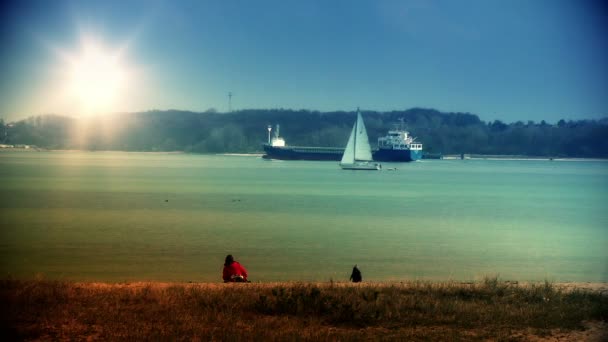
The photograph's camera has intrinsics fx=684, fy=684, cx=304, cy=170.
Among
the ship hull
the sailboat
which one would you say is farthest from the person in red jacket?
the ship hull

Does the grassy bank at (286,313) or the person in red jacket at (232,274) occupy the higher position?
the grassy bank at (286,313)

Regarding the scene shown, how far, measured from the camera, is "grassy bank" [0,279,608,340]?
8.23 meters

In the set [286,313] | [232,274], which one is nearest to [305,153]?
[232,274]

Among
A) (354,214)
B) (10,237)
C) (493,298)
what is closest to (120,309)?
(493,298)

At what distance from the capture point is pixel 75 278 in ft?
54.3

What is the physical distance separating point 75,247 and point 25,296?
14040mm

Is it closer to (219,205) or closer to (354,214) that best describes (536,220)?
(354,214)

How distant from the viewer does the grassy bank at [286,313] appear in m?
8.23

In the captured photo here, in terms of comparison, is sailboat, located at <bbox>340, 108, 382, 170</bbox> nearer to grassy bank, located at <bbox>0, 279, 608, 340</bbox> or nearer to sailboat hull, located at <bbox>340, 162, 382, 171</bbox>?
sailboat hull, located at <bbox>340, 162, 382, 171</bbox>

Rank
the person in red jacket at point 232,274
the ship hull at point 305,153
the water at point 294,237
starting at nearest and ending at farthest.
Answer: the person in red jacket at point 232,274 → the water at point 294,237 → the ship hull at point 305,153

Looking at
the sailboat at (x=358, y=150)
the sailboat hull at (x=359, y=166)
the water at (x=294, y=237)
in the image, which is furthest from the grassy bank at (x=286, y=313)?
the sailboat hull at (x=359, y=166)

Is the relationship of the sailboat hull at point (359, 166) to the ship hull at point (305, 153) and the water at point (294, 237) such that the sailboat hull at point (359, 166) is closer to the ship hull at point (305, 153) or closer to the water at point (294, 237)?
the ship hull at point (305, 153)

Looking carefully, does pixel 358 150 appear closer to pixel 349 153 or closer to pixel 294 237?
pixel 349 153

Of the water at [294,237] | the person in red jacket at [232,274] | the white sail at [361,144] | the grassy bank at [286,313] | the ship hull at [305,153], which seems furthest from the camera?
the ship hull at [305,153]
